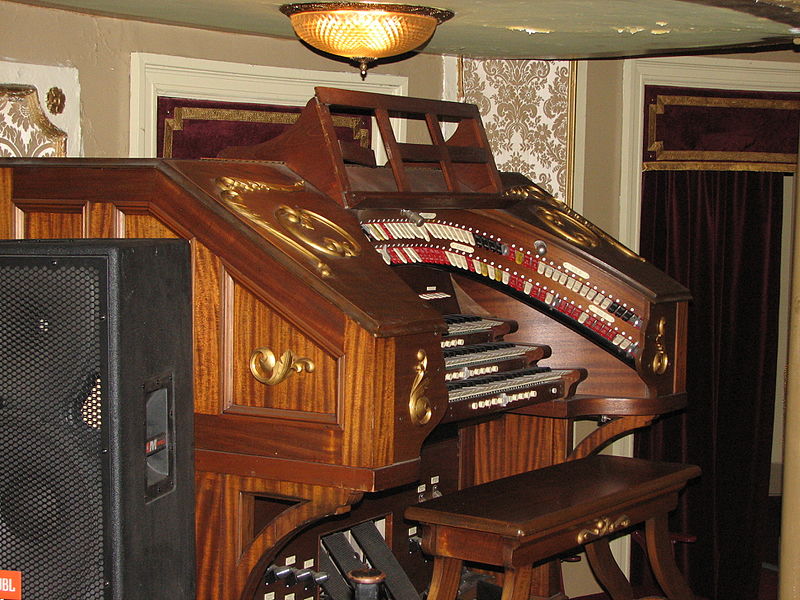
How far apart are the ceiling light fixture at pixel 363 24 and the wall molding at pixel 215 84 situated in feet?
1.82

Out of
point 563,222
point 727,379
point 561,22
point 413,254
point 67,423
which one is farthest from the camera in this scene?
point 727,379

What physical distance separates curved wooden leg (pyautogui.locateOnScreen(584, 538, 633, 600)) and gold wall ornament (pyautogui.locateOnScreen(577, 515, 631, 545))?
46cm

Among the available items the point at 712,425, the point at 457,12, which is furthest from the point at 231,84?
the point at 712,425

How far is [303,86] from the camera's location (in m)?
4.20

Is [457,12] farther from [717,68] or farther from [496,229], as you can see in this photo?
[717,68]

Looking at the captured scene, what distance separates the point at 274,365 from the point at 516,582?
875 mm

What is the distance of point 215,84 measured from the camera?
156 inches

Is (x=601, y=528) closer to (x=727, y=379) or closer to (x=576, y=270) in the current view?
(x=576, y=270)

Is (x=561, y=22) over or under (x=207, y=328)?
over

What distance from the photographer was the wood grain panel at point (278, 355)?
257cm

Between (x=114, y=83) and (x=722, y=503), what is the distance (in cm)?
302

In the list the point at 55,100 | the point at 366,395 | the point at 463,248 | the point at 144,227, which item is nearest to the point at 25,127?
the point at 55,100

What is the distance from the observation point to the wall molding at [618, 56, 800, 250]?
480cm

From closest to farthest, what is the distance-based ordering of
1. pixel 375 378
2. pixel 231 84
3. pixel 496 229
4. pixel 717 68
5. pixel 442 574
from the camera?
pixel 375 378 < pixel 442 574 < pixel 496 229 < pixel 231 84 < pixel 717 68
